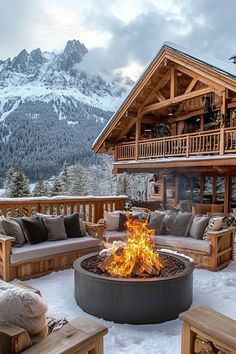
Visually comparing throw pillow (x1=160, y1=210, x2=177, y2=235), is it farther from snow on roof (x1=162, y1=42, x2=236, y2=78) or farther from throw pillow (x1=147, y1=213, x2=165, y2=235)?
snow on roof (x1=162, y1=42, x2=236, y2=78)

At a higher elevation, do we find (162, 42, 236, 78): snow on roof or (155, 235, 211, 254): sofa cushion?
(162, 42, 236, 78): snow on roof

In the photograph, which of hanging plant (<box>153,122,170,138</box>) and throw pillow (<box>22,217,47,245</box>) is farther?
hanging plant (<box>153,122,170,138</box>)

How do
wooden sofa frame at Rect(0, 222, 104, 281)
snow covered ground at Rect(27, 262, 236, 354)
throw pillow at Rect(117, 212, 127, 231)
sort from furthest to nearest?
throw pillow at Rect(117, 212, 127, 231) → wooden sofa frame at Rect(0, 222, 104, 281) → snow covered ground at Rect(27, 262, 236, 354)

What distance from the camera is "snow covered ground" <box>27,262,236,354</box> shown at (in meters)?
2.74

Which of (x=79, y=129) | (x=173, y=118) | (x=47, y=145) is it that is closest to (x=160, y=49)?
(x=173, y=118)

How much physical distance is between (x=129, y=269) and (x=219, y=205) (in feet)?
27.4

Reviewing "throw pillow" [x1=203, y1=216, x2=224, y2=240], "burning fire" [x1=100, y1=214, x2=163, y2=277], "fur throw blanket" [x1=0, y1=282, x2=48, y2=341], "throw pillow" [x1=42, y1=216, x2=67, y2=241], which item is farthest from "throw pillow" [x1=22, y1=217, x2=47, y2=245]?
"fur throw blanket" [x1=0, y1=282, x2=48, y2=341]

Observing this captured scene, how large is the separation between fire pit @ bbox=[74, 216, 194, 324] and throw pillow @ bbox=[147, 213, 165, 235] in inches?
81.3

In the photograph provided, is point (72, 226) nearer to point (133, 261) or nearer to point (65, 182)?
point (133, 261)

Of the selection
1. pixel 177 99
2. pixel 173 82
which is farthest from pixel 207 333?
pixel 173 82

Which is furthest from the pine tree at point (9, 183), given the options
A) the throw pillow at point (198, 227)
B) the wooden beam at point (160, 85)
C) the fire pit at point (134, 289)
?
the fire pit at point (134, 289)

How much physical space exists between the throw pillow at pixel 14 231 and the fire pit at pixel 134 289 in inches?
49.7

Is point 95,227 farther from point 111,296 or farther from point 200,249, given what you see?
point 111,296

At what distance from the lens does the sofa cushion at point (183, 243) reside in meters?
5.09
